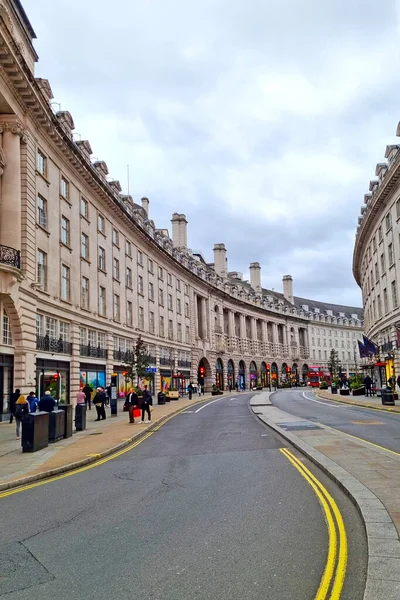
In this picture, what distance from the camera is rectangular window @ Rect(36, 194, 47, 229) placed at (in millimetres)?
31745

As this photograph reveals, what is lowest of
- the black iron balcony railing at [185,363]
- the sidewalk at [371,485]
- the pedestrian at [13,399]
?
the sidewalk at [371,485]

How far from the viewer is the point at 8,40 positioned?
2447 cm

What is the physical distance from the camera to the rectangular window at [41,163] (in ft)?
105

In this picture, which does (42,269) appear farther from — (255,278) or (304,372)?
(304,372)

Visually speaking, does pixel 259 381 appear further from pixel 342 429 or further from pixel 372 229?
pixel 342 429

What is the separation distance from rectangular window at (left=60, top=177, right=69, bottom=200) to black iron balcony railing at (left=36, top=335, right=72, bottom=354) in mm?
9957

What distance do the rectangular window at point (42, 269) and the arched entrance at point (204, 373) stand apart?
47612 millimetres

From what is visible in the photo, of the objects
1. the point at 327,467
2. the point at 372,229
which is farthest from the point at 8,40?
the point at 372,229

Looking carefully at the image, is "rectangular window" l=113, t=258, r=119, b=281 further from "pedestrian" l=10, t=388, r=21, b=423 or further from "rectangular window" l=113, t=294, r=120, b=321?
"pedestrian" l=10, t=388, r=21, b=423

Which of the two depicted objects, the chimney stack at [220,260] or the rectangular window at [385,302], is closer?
the rectangular window at [385,302]

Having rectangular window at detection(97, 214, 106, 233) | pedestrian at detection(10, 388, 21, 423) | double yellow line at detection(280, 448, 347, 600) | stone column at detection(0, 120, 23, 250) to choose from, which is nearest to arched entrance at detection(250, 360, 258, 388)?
rectangular window at detection(97, 214, 106, 233)

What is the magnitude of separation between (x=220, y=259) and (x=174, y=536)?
91.8 metres

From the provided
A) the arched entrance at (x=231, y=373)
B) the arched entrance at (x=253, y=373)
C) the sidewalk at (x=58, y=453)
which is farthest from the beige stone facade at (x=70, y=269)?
the arched entrance at (x=253, y=373)

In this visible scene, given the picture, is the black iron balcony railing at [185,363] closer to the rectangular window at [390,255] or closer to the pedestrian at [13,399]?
the rectangular window at [390,255]
